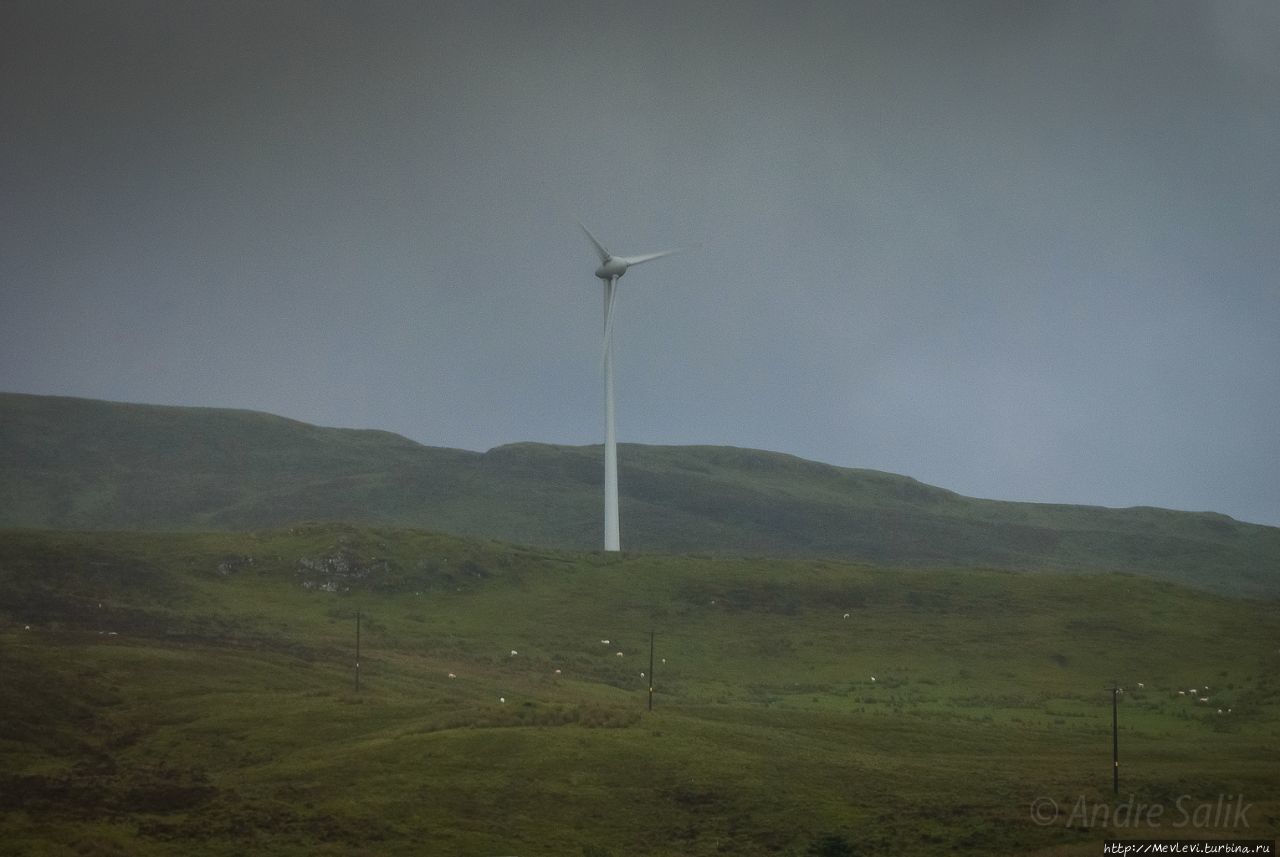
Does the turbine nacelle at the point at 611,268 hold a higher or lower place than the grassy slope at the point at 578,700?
higher

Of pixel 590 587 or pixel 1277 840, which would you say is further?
pixel 590 587

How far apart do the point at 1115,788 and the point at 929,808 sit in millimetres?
8154

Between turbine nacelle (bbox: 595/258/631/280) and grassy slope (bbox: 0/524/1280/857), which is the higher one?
turbine nacelle (bbox: 595/258/631/280)

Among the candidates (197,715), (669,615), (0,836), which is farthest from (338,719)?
(669,615)

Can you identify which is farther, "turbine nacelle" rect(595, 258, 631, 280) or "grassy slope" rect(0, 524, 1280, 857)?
"turbine nacelle" rect(595, 258, 631, 280)

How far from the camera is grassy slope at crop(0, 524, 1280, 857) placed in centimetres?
5156

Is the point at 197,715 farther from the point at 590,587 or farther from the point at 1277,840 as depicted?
the point at 590,587

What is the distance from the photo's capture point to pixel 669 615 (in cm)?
13462

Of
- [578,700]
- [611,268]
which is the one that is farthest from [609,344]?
[578,700]

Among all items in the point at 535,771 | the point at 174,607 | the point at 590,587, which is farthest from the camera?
the point at 590,587

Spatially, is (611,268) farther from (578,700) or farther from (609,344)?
(578,700)

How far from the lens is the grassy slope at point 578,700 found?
169 feet

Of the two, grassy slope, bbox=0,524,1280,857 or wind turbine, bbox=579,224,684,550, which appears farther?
wind turbine, bbox=579,224,684,550

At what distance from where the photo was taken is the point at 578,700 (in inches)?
3359
